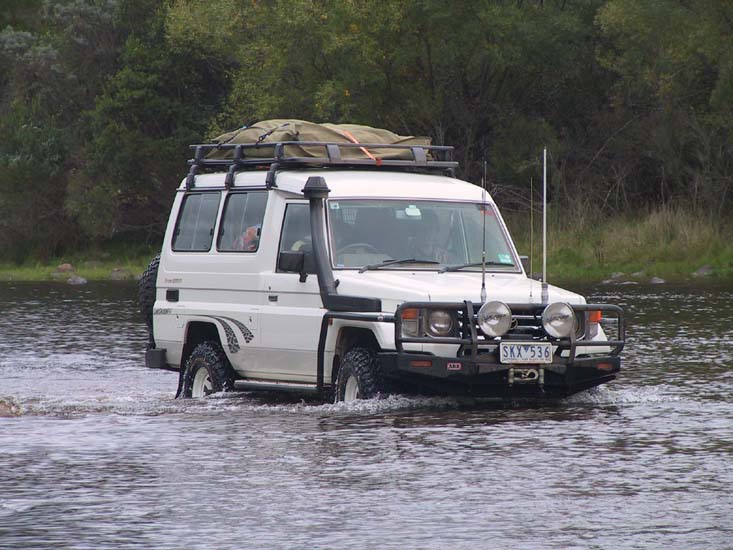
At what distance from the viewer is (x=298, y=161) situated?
1352cm

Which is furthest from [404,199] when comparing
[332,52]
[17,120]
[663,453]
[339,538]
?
[17,120]

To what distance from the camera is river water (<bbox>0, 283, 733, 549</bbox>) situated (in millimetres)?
7738

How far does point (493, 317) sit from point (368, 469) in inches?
103

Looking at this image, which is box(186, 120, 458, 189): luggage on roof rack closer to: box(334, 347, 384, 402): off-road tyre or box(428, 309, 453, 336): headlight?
box(334, 347, 384, 402): off-road tyre

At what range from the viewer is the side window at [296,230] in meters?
13.2

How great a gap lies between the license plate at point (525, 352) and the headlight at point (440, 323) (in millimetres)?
422

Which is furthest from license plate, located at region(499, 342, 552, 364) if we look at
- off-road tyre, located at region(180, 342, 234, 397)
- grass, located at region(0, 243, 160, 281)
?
grass, located at region(0, 243, 160, 281)

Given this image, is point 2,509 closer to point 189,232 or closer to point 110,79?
point 189,232

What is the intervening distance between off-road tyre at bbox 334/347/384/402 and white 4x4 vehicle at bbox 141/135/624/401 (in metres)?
0.01

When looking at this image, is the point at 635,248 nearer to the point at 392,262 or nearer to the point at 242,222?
Answer: the point at 242,222

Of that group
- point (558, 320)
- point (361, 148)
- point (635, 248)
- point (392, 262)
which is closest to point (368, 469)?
point (558, 320)

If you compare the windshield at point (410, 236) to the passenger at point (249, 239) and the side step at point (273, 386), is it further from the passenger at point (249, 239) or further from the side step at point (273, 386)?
the side step at point (273, 386)

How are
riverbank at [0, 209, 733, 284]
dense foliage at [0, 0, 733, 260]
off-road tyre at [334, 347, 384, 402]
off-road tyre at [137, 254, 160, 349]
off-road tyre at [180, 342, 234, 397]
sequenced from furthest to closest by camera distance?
1. dense foliage at [0, 0, 733, 260]
2. riverbank at [0, 209, 733, 284]
3. off-road tyre at [137, 254, 160, 349]
4. off-road tyre at [180, 342, 234, 397]
5. off-road tyre at [334, 347, 384, 402]

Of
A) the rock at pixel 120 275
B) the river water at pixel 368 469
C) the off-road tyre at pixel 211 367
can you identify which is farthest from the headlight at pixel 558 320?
the rock at pixel 120 275
